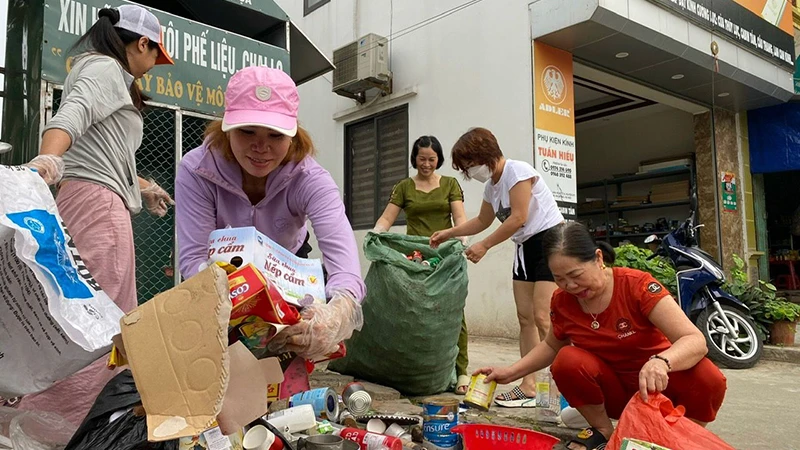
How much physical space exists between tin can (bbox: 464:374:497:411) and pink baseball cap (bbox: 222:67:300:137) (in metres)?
1.29

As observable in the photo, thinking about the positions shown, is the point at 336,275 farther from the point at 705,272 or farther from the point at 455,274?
the point at 705,272

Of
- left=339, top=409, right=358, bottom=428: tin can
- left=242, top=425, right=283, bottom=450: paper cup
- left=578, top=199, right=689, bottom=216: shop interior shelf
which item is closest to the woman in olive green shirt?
left=339, top=409, right=358, bottom=428: tin can

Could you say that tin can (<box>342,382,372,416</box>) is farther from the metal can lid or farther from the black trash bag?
the black trash bag

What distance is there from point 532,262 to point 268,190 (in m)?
1.70

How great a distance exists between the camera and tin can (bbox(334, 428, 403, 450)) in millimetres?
1908

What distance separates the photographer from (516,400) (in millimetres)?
A: 2994

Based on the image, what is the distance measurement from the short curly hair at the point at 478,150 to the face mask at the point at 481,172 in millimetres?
21

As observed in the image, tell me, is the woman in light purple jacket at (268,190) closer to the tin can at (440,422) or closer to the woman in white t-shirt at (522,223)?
the tin can at (440,422)

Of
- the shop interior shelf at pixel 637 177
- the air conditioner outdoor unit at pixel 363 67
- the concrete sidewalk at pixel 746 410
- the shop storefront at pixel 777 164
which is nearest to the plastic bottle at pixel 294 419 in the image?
the concrete sidewalk at pixel 746 410

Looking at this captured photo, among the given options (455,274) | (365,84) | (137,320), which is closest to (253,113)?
(137,320)

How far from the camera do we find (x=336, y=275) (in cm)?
160

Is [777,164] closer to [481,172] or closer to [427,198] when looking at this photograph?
[427,198]

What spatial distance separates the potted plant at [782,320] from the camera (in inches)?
183

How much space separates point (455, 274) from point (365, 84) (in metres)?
4.50
